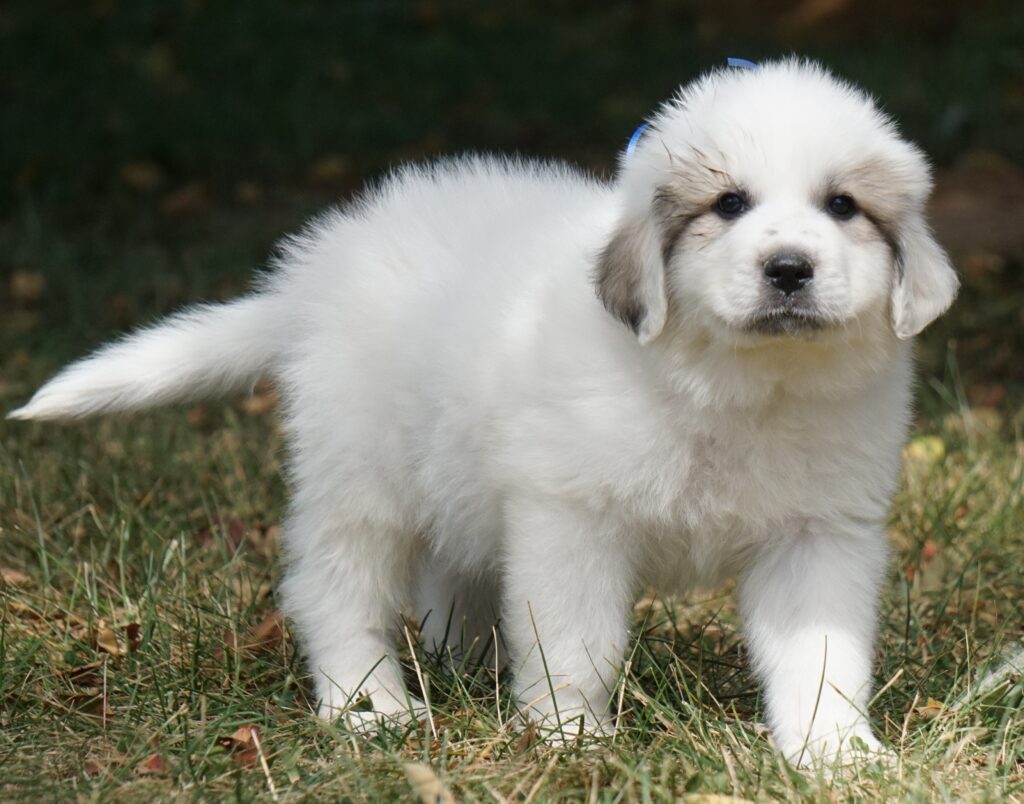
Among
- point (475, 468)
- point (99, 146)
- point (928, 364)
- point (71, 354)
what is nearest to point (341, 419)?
point (475, 468)

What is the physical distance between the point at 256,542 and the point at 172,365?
0.95m

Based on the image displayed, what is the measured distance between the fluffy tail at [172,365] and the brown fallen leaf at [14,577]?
49 cm

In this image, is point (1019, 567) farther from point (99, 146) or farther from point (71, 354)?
point (99, 146)

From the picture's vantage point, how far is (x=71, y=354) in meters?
5.95

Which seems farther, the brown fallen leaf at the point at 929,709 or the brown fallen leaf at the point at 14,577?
the brown fallen leaf at the point at 14,577

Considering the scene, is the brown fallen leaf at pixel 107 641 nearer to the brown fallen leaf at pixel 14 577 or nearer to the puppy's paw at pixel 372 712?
the brown fallen leaf at pixel 14 577

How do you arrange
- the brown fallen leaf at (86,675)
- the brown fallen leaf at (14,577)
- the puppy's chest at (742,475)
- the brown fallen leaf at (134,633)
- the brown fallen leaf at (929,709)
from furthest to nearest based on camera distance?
the brown fallen leaf at (14,577)
the brown fallen leaf at (134,633)
the brown fallen leaf at (86,675)
the brown fallen leaf at (929,709)
the puppy's chest at (742,475)

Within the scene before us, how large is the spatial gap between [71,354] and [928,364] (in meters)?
3.37

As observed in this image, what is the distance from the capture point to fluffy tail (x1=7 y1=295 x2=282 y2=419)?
336cm

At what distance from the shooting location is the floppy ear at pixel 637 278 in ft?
9.40

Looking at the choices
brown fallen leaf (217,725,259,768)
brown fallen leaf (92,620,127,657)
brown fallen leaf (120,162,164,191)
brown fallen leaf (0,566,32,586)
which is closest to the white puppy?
brown fallen leaf (217,725,259,768)

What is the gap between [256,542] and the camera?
4.25 meters

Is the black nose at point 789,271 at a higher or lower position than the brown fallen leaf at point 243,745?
higher

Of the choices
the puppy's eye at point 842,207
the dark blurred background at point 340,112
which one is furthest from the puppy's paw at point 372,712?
→ the dark blurred background at point 340,112
